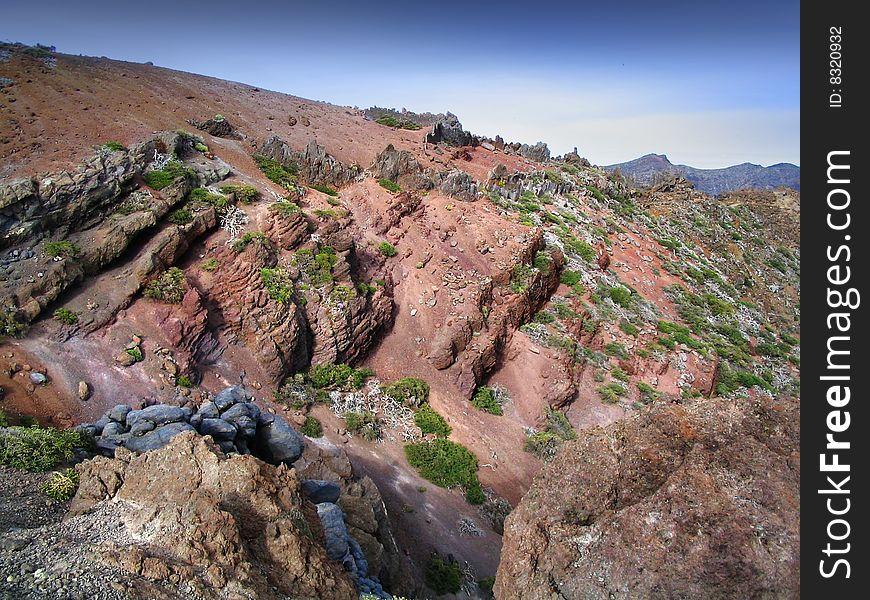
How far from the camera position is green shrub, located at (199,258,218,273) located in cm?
1571

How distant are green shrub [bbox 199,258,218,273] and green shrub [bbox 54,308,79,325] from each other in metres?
3.93

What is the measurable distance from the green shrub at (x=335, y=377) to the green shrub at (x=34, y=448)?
321 inches

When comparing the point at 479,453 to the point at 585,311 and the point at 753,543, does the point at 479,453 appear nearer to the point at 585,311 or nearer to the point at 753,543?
the point at 585,311

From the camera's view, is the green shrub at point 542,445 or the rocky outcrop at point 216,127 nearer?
the green shrub at point 542,445

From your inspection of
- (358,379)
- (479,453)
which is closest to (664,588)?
(479,453)

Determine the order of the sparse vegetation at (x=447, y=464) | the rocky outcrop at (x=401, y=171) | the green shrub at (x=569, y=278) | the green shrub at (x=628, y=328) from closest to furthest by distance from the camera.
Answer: the sparse vegetation at (x=447, y=464) < the green shrub at (x=628, y=328) < the green shrub at (x=569, y=278) < the rocky outcrop at (x=401, y=171)

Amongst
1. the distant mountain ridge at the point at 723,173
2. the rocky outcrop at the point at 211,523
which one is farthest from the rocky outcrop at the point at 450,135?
the distant mountain ridge at the point at 723,173

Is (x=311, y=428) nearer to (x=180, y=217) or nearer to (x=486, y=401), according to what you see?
(x=486, y=401)

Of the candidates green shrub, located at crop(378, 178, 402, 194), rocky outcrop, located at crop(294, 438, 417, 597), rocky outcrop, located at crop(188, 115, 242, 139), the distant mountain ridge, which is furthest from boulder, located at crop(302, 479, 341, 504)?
the distant mountain ridge

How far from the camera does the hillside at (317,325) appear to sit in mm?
9578

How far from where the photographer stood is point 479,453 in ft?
53.1

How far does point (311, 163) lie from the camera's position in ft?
81.6

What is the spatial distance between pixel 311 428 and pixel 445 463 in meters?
4.37
